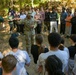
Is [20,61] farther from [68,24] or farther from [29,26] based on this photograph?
[68,24]

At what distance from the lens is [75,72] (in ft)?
14.2

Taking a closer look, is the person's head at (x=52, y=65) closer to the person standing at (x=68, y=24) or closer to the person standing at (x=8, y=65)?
the person standing at (x=8, y=65)

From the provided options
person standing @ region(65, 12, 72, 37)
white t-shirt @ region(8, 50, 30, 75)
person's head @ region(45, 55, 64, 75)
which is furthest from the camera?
person standing @ region(65, 12, 72, 37)

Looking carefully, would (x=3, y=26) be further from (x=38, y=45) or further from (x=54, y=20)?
(x=38, y=45)

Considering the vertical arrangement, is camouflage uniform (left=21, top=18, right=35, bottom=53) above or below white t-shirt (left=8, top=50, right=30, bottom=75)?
below

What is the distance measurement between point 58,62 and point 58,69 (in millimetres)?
117

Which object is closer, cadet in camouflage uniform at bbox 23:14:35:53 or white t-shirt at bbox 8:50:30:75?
white t-shirt at bbox 8:50:30:75

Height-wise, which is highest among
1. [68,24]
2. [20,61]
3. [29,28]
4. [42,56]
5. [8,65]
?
[8,65]

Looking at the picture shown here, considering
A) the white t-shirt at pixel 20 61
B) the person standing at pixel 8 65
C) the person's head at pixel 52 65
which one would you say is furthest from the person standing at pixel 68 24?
the person's head at pixel 52 65

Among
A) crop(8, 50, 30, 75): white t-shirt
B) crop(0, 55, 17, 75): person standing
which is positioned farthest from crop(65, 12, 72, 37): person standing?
crop(0, 55, 17, 75): person standing

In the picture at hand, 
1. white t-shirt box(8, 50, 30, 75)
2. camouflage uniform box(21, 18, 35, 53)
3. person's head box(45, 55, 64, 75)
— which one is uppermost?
person's head box(45, 55, 64, 75)

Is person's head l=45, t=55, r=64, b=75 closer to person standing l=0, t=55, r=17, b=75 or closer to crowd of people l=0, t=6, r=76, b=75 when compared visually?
crowd of people l=0, t=6, r=76, b=75

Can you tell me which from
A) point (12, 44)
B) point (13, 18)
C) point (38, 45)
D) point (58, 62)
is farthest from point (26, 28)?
point (13, 18)

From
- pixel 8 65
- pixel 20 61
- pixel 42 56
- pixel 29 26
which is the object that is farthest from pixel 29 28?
pixel 8 65
